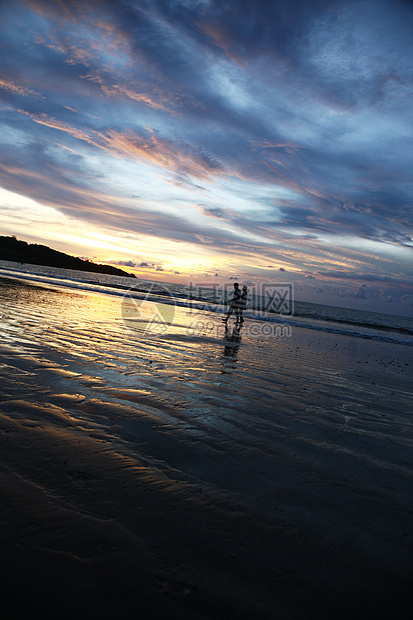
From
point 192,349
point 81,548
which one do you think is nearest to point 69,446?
point 81,548

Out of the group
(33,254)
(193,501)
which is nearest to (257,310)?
(193,501)

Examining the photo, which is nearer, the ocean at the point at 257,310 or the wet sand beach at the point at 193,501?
the wet sand beach at the point at 193,501

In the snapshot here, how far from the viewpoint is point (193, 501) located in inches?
108

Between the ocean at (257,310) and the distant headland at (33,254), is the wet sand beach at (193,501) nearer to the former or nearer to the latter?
the ocean at (257,310)

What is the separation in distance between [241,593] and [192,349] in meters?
8.11

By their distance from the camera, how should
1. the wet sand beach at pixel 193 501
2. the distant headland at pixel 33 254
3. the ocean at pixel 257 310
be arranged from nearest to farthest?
the wet sand beach at pixel 193 501, the ocean at pixel 257 310, the distant headland at pixel 33 254

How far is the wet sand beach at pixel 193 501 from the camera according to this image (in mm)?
1948

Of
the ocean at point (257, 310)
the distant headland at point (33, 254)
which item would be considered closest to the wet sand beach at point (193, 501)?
the ocean at point (257, 310)

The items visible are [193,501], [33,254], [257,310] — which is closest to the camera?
[193,501]

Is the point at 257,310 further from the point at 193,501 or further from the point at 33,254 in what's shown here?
the point at 33,254

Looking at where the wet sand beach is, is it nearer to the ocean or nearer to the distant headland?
the ocean

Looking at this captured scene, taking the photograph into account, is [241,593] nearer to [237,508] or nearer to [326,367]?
[237,508]

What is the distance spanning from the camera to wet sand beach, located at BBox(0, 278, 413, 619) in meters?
1.95

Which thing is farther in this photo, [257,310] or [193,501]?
[257,310]
